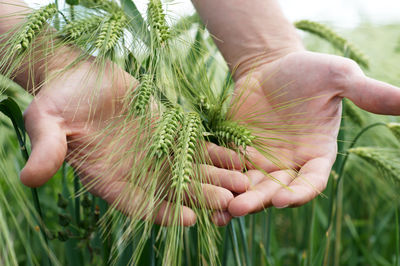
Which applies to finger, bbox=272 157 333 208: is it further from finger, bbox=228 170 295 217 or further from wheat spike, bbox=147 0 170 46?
wheat spike, bbox=147 0 170 46

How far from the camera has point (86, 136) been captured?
60cm

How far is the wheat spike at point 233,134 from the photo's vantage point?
63 centimetres

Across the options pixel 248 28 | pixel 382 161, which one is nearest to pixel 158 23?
pixel 248 28

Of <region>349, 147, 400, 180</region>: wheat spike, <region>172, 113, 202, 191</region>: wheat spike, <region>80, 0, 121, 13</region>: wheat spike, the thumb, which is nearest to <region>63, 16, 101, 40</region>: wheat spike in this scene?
<region>80, 0, 121, 13</region>: wheat spike

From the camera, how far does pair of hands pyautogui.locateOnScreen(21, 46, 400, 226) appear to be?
625 millimetres

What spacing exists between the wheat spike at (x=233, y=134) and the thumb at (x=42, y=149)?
Result: 272mm

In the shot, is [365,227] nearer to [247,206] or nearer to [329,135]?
[329,135]

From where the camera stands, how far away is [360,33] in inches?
55.8

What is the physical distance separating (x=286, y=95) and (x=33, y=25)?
539 mm

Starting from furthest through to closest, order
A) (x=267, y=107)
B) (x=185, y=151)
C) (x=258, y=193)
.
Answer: (x=267, y=107)
(x=258, y=193)
(x=185, y=151)

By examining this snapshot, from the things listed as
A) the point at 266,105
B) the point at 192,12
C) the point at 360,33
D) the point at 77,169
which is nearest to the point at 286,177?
the point at 266,105

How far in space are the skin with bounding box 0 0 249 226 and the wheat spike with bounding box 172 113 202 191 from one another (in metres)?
0.06

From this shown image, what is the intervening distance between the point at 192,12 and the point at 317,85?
52 centimetres

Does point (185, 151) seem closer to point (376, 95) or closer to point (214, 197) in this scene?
point (214, 197)
